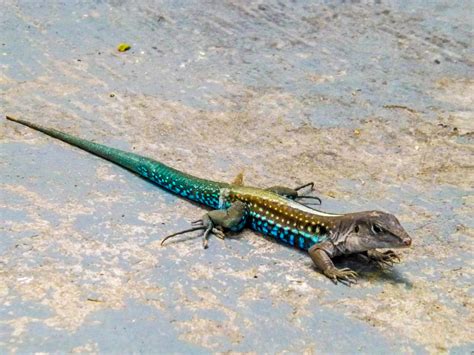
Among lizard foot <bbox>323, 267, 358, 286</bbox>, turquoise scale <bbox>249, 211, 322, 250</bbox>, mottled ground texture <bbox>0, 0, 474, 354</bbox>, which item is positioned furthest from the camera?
turquoise scale <bbox>249, 211, 322, 250</bbox>

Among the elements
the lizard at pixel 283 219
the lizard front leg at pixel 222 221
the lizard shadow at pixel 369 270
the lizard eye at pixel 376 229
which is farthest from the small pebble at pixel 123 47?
the lizard eye at pixel 376 229

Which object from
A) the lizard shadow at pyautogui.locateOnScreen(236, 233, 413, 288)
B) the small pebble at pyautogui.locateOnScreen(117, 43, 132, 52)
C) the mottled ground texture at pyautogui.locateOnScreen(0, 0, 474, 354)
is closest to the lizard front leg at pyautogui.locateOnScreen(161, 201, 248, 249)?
the mottled ground texture at pyautogui.locateOnScreen(0, 0, 474, 354)

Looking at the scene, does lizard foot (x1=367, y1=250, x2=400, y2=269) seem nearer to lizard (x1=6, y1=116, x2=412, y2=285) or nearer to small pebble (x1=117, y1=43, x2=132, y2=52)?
lizard (x1=6, y1=116, x2=412, y2=285)

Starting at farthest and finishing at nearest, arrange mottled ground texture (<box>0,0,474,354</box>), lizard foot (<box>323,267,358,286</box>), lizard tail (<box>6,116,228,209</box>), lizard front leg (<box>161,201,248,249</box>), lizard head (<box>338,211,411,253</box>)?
lizard tail (<box>6,116,228,209</box>), lizard front leg (<box>161,201,248,249</box>), lizard foot (<box>323,267,358,286</box>), lizard head (<box>338,211,411,253</box>), mottled ground texture (<box>0,0,474,354</box>)

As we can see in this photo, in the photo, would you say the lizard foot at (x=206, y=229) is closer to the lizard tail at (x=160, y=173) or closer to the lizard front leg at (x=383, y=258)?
the lizard tail at (x=160, y=173)

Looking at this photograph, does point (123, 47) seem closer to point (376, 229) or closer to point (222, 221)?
point (222, 221)

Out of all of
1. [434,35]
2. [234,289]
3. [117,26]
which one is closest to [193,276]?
[234,289]
